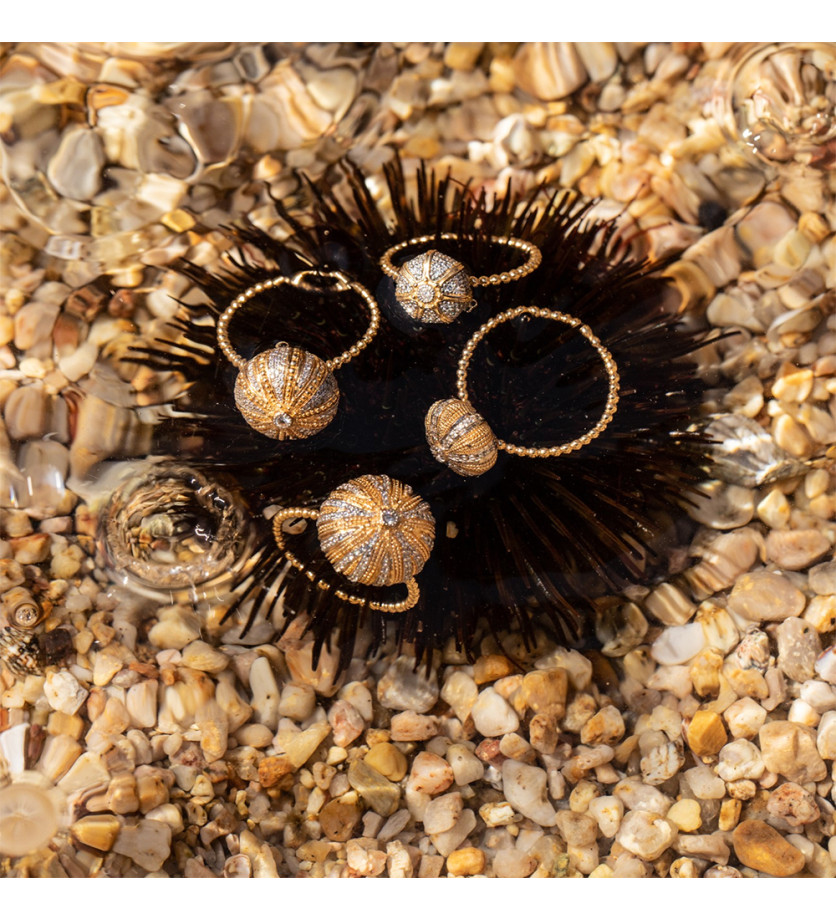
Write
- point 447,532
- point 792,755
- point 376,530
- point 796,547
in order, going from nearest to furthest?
point 376,530 < point 447,532 < point 792,755 < point 796,547

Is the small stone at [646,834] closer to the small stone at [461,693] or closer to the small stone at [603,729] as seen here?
the small stone at [603,729]

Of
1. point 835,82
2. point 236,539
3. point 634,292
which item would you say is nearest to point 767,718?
point 634,292

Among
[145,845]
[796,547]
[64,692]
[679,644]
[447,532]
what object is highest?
[447,532]

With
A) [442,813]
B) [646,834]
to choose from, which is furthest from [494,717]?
[646,834]

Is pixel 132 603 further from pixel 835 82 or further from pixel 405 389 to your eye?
pixel 835 82

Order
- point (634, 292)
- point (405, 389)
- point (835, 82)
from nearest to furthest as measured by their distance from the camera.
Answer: point (405, 389) < point (634, 292) < point (835, 82)

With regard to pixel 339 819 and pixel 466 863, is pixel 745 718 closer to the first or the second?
pixel 466 863

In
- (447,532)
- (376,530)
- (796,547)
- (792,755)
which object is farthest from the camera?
(796,547)
